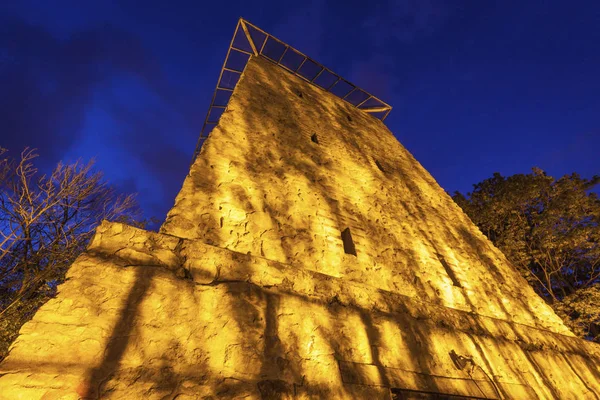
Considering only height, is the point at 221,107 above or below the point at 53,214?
above

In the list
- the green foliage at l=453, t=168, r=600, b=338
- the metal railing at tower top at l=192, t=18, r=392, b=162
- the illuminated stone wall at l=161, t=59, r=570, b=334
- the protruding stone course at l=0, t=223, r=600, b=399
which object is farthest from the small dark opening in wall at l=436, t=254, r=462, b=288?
the green foliage at l=453, t=168, r=600, b=338

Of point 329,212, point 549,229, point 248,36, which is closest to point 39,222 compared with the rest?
point 248,36

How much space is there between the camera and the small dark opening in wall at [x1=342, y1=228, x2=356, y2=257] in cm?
315

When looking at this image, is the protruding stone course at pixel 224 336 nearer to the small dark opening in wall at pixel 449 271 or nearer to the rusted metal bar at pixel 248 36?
the small dark opening in wall at pixel 449 271

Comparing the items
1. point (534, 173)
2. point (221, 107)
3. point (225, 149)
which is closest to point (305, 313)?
point (225, 149)

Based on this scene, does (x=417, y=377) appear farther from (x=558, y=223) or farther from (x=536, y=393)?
(x=558, y=223)

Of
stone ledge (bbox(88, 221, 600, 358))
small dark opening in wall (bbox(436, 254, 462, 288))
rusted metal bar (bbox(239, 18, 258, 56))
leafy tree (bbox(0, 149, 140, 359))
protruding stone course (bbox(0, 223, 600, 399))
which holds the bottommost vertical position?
protruding stone course (bbox(0, 223, 600, 399))

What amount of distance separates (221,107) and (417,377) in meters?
8.27

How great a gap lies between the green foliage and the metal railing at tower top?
6.05m

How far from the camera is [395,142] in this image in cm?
766

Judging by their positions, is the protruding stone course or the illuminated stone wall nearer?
the protruding stone course

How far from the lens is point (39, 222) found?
6.87 m

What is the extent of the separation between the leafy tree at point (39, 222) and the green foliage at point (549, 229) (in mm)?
12687

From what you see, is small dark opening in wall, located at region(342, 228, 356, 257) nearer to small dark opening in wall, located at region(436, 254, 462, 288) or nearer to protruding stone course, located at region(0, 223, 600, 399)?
protruding stone course, located at region(0, 223, 600, 399)
